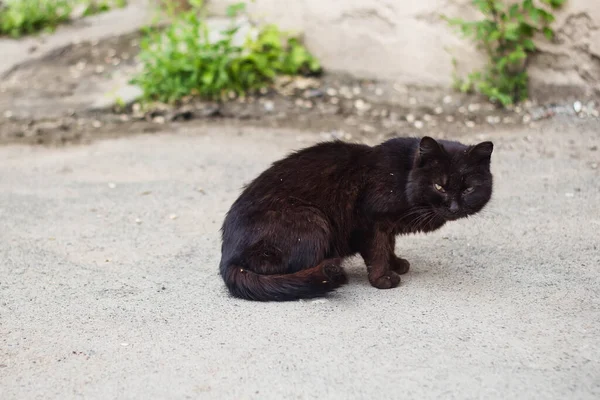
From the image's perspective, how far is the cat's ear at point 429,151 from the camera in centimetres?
340

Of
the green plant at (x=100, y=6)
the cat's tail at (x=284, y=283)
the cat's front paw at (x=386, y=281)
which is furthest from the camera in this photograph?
the green plant at (x=100, y=6)

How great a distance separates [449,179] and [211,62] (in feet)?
13.0

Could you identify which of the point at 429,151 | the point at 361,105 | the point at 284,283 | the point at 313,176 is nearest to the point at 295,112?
the point at 361,105

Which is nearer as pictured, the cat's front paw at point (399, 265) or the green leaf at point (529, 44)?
the cat's front paw at point (399, 265)

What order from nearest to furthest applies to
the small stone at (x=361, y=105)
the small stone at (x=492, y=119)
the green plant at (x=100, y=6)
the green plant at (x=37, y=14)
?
1. the small stone at (x=492, y=119)
2. the small stone at (x=361, y=105)
3. the green plant at (x=37, y=14)
4. the green plant at (x=100, y=6)

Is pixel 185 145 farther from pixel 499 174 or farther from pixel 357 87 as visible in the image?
pixel 499 174

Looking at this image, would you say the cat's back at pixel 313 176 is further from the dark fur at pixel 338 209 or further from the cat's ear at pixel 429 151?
the cat's ear at pixel 429 151

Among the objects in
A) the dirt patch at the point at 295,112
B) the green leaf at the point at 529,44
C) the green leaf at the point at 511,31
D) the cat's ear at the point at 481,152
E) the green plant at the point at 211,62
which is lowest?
the dirt patch at the point at 295,112

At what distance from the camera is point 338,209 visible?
3561 mm

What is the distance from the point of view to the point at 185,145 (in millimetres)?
6059

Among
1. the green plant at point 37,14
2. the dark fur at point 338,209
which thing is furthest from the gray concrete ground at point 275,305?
the green plant at point 37,14

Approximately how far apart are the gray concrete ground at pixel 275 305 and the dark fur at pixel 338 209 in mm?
150

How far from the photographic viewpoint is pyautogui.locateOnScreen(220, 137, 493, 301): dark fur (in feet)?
11.2

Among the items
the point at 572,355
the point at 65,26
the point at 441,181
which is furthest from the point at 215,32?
the point at 572,355
